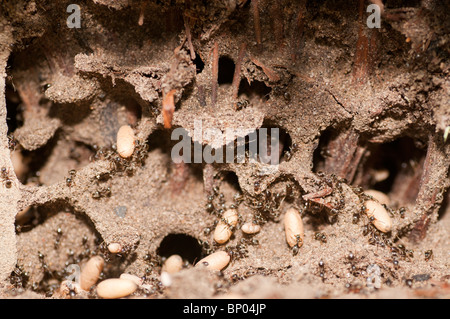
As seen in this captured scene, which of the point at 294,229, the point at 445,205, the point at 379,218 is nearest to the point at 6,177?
the point at 294,229

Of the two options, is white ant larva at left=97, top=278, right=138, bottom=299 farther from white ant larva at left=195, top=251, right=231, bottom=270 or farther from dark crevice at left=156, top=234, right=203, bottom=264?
dark crevice at left=156, top=234, right=203, bottom=264

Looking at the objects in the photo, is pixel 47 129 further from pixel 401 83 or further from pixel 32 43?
pixel 401 83

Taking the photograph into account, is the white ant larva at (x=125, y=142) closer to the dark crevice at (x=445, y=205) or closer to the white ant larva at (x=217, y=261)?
the white ant larva at (x=217, y=261)

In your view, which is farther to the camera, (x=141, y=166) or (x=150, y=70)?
(x=141, y=166)

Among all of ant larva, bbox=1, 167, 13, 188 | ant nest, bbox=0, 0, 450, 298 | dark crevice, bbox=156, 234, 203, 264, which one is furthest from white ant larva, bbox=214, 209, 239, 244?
ant larva, bbox=1, 167, 13, 188

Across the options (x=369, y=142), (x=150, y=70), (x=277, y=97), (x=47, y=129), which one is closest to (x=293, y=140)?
(x=277, y=97)

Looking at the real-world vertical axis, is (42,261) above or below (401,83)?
below

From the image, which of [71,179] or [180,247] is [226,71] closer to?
[71,179]

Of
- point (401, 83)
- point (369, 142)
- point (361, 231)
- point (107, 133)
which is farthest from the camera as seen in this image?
point (107, 133)
